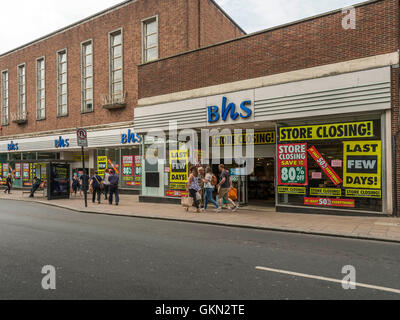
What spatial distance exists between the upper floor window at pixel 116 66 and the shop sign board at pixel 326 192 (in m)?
15.4

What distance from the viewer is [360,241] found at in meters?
6.92

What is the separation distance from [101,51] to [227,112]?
14267mm

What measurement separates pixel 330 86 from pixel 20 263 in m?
10.3

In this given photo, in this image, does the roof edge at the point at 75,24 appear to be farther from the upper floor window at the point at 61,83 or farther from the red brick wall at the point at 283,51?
the red brick wall at the point at 283,51

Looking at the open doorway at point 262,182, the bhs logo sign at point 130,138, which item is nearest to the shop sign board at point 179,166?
the open doorway at point 262,182

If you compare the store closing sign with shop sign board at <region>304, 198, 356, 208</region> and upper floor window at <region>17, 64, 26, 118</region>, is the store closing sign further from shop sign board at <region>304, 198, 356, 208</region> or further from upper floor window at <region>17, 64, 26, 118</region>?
upper floor window at <region>17, 64, 26, 118</region>

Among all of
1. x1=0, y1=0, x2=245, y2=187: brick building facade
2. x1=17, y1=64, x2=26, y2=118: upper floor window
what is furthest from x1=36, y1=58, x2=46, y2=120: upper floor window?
x1=17, y1=64, x2=26, y2=118: upper floor window

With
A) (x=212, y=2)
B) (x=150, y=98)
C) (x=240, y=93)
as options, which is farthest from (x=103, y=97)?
(x=240, y=93)

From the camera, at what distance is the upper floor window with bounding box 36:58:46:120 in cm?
2706

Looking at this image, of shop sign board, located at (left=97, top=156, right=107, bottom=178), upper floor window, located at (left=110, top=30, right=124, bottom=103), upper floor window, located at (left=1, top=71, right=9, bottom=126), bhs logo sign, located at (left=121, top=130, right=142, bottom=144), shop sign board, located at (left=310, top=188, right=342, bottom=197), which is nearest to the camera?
shop sign board, located at (left=310, top=188, right=342, bottom=197)

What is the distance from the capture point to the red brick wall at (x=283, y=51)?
9828mm

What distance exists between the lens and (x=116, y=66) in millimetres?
21969

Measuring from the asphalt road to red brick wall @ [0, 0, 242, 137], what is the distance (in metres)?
14.1
